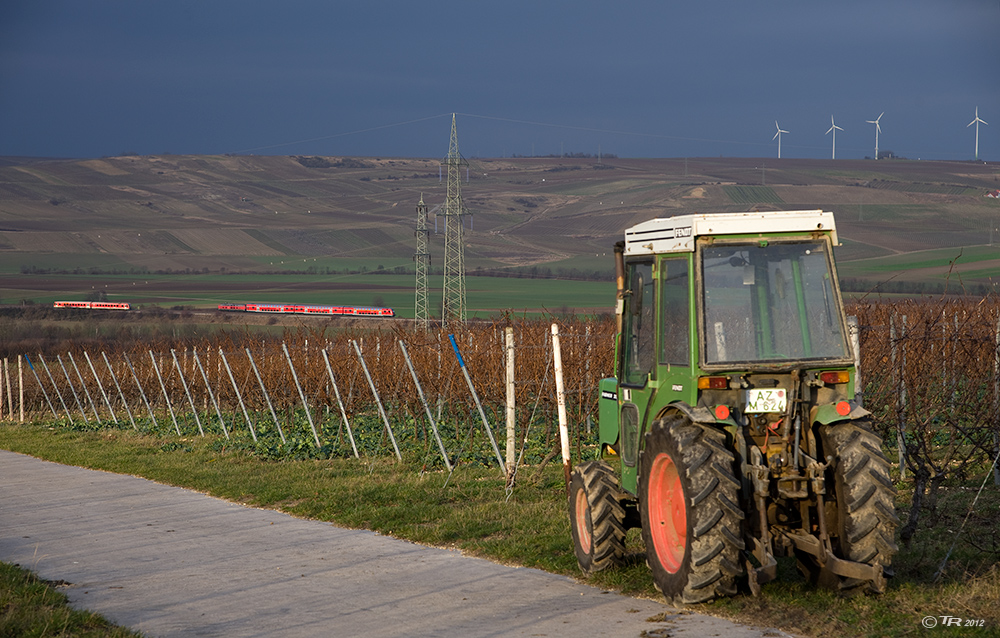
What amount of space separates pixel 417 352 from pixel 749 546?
14.4 m

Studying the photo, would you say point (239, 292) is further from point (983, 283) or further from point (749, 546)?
point (749, 546)

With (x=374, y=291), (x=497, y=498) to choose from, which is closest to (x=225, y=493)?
(x=497, y=498)

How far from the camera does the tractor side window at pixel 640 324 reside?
7.66 m

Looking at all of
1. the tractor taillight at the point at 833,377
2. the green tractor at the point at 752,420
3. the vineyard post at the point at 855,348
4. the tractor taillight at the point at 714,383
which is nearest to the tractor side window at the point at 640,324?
the green tractor at the point at 752,420

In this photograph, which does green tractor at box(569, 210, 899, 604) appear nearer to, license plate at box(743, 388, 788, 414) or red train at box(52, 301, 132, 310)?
license plate at box(743, 388, 788, 414)

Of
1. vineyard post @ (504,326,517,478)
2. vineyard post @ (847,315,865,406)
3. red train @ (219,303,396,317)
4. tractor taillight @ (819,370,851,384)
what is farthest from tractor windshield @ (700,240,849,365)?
red train @ (219,303,396,317)

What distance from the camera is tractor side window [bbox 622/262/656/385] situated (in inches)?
301

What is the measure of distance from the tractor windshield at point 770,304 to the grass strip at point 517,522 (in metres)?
1.60

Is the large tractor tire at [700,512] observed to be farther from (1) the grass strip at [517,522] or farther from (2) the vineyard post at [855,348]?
(2) the vineyard post at [855,348]

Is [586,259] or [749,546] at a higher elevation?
[586,259]

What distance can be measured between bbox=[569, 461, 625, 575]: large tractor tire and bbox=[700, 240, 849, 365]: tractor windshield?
1.61 m

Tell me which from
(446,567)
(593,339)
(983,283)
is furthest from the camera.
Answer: (983,283)

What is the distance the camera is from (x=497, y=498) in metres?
12.4

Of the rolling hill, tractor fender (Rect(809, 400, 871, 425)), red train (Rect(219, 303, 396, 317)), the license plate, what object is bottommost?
tractor fender (Rect(809, 400, 871, 425))
